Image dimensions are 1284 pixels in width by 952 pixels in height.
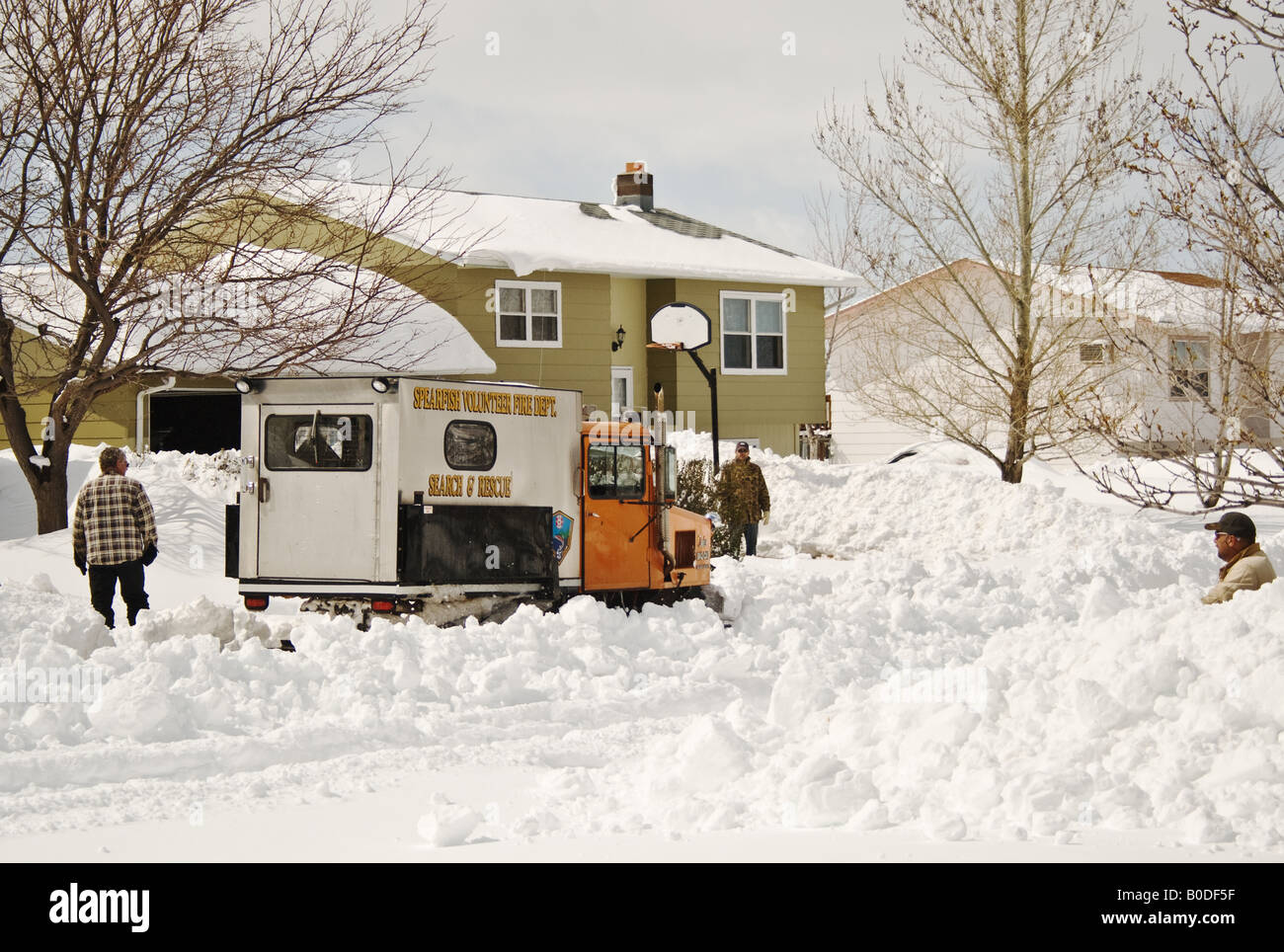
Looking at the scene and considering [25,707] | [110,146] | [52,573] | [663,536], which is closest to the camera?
[25,707]

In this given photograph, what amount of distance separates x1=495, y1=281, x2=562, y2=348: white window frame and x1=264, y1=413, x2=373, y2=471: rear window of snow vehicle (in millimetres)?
15160

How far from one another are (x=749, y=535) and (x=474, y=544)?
8553 mm

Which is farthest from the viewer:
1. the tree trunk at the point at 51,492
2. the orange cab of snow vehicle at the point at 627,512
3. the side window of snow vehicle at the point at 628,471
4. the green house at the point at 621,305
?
the green house at the point at 621,305

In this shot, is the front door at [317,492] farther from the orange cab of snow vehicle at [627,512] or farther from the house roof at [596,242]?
the house roof at [596,242]

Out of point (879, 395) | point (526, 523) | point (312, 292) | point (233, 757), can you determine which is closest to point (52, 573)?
point (312, 292)

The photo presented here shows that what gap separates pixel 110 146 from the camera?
1630 cm

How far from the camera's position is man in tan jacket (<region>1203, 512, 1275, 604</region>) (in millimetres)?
8945

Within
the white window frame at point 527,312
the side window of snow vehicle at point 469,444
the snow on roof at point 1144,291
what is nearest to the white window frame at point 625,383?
the white window frame at point 527,312

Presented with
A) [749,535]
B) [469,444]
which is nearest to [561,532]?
[469,444]

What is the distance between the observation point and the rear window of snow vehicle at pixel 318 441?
1141 cm

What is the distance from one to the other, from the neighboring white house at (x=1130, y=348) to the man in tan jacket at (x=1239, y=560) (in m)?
0.61

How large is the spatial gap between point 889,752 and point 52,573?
446 inches

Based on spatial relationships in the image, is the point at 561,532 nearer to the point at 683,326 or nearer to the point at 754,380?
the point at 683,326

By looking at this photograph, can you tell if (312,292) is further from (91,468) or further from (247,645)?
(247,645)
